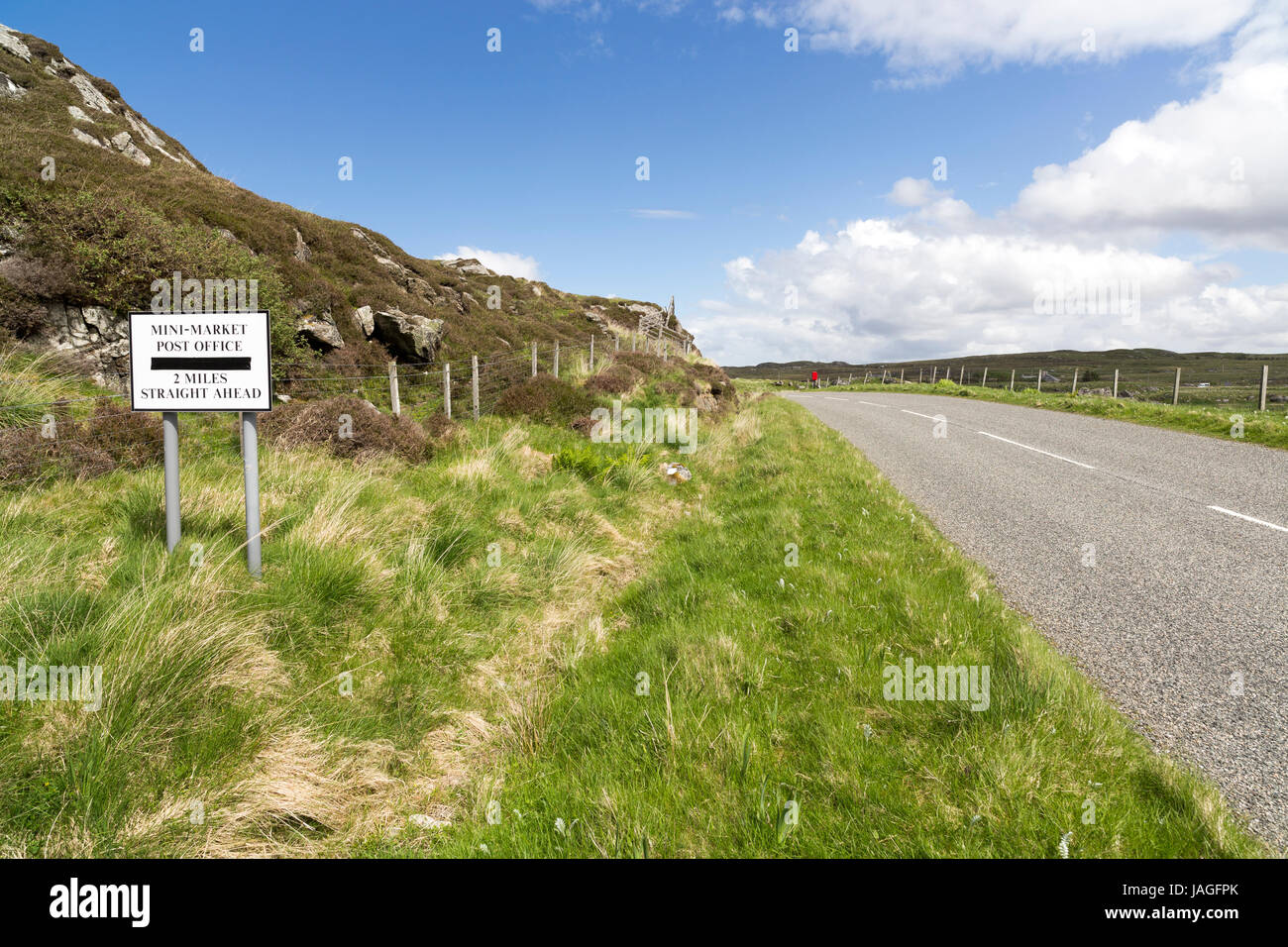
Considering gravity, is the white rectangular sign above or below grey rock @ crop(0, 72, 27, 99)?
below

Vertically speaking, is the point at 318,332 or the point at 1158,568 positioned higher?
the point at 318,332

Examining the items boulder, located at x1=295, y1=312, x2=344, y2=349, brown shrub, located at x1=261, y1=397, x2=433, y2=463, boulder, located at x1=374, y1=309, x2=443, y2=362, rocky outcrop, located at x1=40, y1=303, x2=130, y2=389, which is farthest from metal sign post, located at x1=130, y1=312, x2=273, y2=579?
boulder, located at x1=374, y1=309, x2=443, y2=362

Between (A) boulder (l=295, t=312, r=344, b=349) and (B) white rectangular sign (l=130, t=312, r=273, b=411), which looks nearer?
(B) white rectangular sign (l=130, t=312, r=273, b=411)

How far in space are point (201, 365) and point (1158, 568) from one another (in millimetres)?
8691

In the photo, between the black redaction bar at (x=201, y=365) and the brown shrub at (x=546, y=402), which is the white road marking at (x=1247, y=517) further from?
the black redaction bar at (x=201, y=365)

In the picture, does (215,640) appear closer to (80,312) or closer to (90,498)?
(90,498)

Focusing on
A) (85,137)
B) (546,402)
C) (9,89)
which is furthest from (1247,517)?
(9,89)

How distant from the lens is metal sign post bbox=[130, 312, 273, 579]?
14.5 feet

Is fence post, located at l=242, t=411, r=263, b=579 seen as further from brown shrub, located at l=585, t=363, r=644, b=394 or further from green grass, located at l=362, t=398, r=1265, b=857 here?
brown shrub, located at l=585, t=363, r=644, b=394

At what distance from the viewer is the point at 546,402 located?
1252 cm

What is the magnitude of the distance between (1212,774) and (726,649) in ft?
8.27

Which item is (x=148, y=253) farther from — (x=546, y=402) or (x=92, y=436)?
(x=546, y=402)

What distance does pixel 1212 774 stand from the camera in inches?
110
